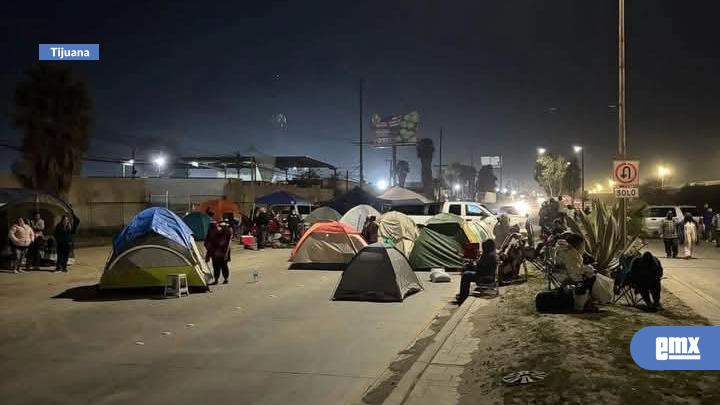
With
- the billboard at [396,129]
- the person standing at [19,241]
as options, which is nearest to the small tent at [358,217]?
the person standing at [19,241]

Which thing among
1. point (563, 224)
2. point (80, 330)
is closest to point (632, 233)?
point (563, 224)

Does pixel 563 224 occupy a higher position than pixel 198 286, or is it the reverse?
pixel 563 224

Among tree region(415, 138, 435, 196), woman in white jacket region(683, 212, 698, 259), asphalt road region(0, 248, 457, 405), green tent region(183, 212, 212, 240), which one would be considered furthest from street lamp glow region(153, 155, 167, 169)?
tree region(415, 138, 435, 196)

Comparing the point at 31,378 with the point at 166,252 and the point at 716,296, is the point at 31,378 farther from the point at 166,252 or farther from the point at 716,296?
the point at 716,296

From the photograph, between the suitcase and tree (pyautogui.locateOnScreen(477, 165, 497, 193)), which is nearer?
the suitcase

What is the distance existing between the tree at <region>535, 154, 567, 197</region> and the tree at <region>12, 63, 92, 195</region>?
83693mm

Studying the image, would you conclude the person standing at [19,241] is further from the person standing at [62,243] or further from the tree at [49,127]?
the tree at [49,127]

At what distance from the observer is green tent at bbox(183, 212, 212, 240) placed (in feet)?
93.4

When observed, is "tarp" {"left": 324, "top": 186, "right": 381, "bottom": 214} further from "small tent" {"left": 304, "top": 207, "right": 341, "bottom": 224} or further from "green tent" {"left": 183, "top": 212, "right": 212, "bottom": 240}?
"green tent" {"left": 183, "top": 212, "right": 212, "bottom": 240}

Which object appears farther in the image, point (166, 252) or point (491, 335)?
point (166, 252)

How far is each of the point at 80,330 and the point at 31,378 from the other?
2.71 metres

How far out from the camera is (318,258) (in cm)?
1802

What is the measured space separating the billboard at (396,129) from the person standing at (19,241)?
51.9m

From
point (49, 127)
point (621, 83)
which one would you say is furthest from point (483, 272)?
point (49, 127)
